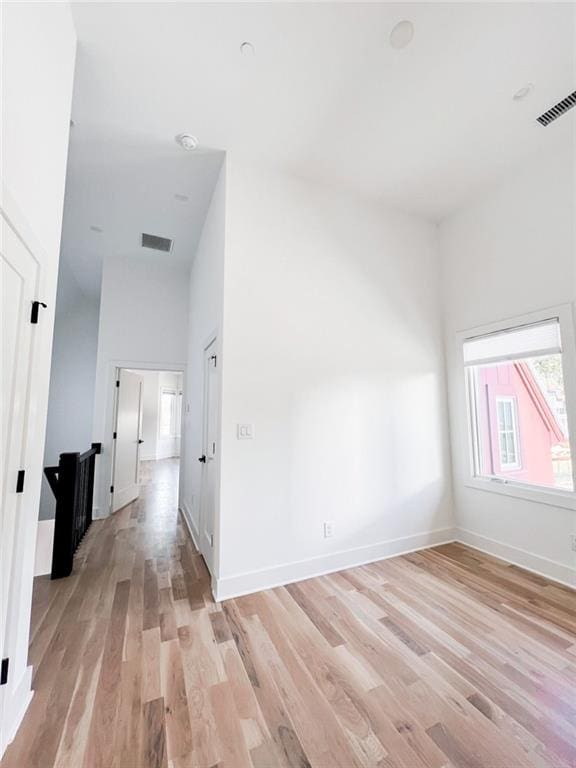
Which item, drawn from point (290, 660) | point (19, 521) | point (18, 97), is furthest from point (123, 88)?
point (290, 660)

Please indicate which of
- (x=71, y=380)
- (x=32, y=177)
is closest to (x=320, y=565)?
(x=32, y=177)

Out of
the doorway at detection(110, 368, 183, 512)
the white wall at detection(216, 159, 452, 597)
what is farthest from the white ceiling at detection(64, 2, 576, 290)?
the doorway at detection(110, 368, 183, 512)

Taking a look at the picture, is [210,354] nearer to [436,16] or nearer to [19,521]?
[19,521]

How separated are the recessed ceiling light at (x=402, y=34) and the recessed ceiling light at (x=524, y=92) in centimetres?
97

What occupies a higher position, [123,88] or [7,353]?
[123,88]

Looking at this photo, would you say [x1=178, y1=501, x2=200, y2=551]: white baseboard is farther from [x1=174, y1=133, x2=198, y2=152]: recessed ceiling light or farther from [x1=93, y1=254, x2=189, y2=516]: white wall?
[x1=174, y1=133, x2=198, y2=152]: recessed ceiling light

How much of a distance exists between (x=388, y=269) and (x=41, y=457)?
3.39 metres

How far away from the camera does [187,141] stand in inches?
105

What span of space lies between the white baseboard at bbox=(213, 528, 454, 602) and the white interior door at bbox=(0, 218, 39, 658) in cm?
141

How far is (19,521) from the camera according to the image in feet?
4.68

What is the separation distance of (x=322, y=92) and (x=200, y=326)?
96.5 inches

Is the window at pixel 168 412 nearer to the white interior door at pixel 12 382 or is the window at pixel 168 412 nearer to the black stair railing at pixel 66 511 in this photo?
the black stair railing at pixel 66 511

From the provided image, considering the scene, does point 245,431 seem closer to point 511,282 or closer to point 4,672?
point 4,672

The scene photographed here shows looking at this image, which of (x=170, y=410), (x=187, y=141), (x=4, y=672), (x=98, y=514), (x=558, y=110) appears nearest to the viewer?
(x=4, y=672)
